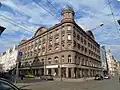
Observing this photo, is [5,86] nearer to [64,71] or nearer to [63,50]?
[64,71]

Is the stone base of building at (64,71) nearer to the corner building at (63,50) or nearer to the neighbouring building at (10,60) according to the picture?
the corner building at (63,50)

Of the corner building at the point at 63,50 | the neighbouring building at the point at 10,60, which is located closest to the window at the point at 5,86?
the corner building at the point at 63,50

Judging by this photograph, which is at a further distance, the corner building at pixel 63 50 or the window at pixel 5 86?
the corner building at pixel 63 50

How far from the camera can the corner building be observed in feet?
153

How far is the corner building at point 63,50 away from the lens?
46719 millimetres

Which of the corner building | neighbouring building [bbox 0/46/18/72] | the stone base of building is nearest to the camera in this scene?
the stone base of building

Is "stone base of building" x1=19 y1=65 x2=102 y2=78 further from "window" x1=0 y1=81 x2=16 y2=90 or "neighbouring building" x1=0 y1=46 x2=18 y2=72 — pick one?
"window" x1=0 y1=81 x2=16 y2=90

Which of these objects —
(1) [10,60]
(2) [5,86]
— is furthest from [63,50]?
(1) [10,60]

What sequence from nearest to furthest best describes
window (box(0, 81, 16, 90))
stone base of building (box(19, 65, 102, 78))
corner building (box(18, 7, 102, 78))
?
1. window (box(0, 81, 16, 90))
2. stone base of building (box(19, 65, 102, 78))
3. corner building (box(18, 7, 102, 78))

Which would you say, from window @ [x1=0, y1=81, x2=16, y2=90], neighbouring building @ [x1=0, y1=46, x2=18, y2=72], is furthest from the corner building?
window @ [x1=0, y1=81, x2=16, y2=90]

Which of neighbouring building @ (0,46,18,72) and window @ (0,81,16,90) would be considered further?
neighbouring building @ (0,46,18,72)

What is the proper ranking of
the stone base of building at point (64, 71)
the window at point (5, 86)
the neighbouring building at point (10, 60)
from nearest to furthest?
the window at point (5, 86) < the stone base of building at point (64, 71) < the neighbouring building at point (10, 60)

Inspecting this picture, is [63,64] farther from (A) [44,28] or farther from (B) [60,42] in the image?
(A) [44,28]

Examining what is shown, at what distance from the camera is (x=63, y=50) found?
4797 cm
